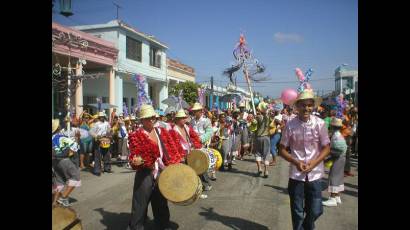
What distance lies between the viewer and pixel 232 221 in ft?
19.2

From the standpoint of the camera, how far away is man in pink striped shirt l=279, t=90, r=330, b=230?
4.39m

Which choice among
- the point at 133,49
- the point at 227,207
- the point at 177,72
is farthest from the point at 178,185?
the point at 177,72

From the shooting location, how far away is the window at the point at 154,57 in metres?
31.7

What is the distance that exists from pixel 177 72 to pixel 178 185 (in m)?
32.8

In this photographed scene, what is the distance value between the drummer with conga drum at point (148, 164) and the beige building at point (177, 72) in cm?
3020

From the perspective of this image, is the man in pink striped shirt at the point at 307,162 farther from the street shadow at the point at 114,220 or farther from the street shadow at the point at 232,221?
the street shadow at the point at 114,220

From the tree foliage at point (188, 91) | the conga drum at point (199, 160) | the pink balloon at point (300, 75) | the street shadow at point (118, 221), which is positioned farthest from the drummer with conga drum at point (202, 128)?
the tree foliage at point (188, 91)

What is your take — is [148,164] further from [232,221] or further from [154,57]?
[154,57]

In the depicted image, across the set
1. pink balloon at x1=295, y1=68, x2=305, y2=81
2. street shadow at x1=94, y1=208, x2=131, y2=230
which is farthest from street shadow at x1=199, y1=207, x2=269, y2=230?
pink balloon at x1=295, y1=68, x2=305, y2=81

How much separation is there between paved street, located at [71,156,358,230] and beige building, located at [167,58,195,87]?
2602 cm
